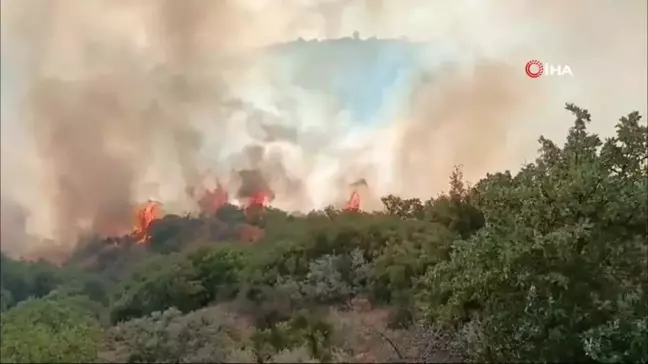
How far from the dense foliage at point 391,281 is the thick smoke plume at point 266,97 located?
115mm

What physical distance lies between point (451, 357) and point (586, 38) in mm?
1467

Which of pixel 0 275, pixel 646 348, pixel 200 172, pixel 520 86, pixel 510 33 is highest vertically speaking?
pixel 510 33

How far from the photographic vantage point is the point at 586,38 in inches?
126

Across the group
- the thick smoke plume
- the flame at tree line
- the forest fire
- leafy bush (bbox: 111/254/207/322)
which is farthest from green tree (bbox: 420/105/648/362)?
the forest fire

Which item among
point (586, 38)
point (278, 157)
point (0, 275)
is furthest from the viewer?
point (586, 38)

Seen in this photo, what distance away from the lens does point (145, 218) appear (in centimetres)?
289

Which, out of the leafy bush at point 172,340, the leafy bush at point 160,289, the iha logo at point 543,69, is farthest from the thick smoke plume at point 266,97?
the leafy bush at point 172,340

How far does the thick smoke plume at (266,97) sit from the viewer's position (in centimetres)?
285

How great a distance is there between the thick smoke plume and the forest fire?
5 centimetres

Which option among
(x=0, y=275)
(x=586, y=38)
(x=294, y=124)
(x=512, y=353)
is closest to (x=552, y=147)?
(x=586, y=38)

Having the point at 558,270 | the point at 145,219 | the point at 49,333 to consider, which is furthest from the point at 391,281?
the point at 49,333

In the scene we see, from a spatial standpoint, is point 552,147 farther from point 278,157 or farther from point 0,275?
point 0,275

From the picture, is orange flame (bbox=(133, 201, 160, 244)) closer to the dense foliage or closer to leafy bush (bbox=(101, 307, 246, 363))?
the dense foliage

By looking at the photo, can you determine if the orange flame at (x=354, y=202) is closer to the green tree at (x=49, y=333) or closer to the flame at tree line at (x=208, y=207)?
the flame at tree line at (x=208, y=207)
